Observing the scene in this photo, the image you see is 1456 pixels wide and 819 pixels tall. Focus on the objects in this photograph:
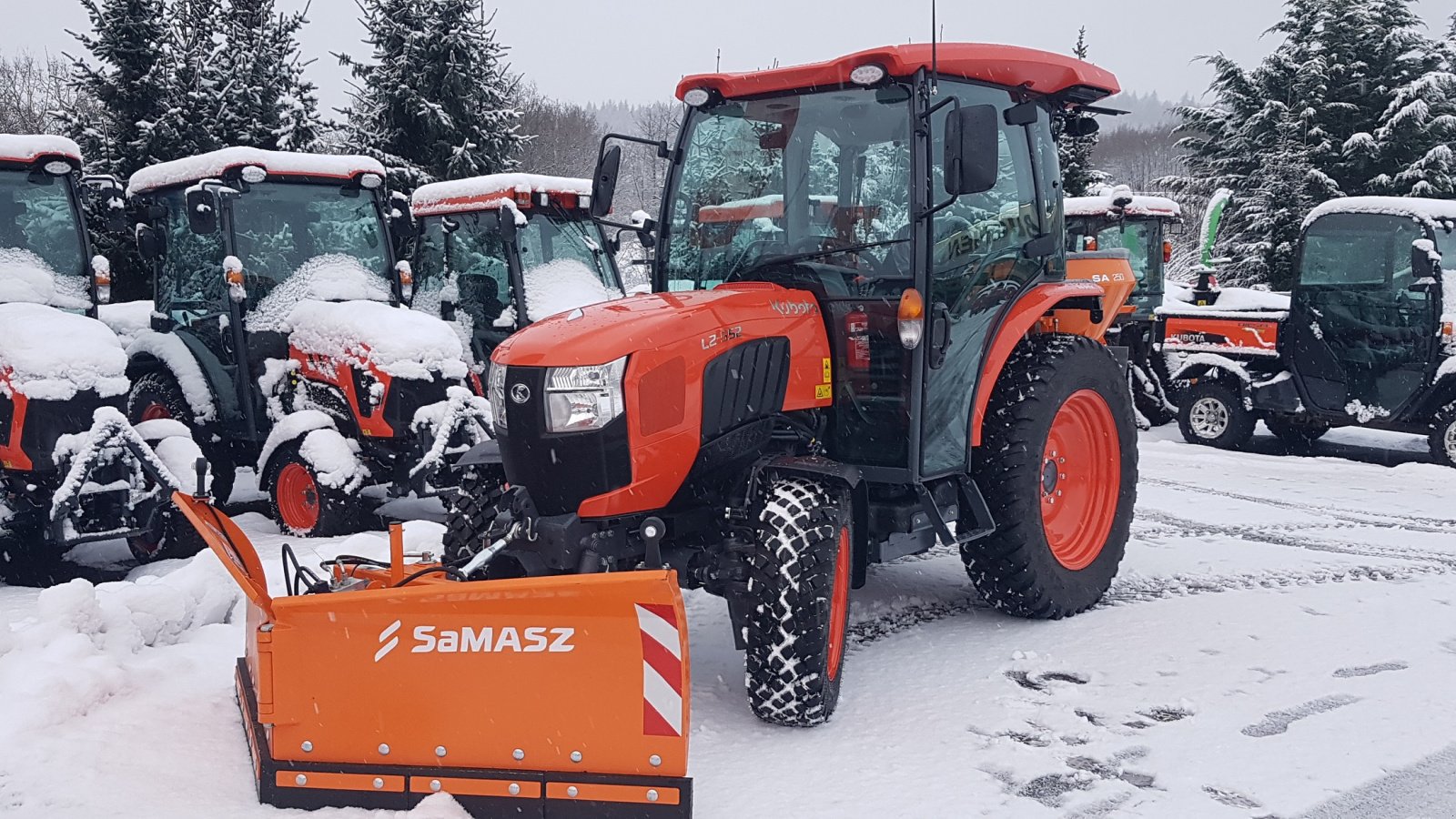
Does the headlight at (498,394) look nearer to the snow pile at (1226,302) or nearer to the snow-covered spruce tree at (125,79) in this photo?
the snow pile at (1226,302)

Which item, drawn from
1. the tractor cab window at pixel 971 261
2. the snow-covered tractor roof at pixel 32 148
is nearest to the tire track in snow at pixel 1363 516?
the tractor cab window at pixel 971 261

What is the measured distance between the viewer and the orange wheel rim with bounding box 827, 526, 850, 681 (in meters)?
3.78

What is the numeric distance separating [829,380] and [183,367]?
204 inches

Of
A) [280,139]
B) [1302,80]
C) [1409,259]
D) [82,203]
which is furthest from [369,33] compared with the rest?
[1302,80]

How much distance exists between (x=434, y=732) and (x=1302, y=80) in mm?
23612

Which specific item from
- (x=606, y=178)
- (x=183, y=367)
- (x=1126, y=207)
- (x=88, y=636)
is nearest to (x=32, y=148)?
(x=183, y=367)

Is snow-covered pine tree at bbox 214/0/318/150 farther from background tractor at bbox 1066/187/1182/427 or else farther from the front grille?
the front grille

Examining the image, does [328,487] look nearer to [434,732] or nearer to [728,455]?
[728,455]

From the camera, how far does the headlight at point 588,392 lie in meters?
3.54

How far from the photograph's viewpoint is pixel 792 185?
4.28 metres

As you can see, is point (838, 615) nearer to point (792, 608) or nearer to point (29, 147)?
point (792, 608)

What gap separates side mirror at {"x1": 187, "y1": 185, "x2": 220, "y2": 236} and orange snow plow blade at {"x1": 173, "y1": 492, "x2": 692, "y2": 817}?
454 cm

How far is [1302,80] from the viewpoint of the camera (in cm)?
2191

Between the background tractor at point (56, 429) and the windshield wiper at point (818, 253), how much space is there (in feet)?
11.9
